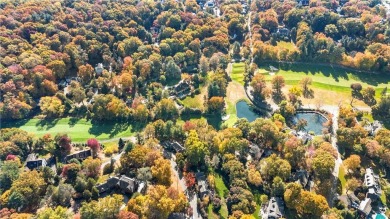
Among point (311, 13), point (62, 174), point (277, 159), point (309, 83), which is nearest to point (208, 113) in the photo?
point (277, 159)

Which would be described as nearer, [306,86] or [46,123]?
[46,123]

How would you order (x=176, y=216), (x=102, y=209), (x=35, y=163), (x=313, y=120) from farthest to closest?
→ (x=313, y=120) < (x=35, y=163) < (x=176, y=216) < (x=102, y=209)

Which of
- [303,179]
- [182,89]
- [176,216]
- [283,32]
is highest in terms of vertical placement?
[283,32]

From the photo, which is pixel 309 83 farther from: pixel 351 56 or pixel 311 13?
pixel 311 13

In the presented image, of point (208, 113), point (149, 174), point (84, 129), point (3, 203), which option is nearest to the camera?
point (3, 203)

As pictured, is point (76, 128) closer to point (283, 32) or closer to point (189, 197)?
point (189, 197)

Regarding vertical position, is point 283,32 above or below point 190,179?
above

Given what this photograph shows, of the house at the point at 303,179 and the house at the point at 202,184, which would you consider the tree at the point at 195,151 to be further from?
the house at the point at 303,179

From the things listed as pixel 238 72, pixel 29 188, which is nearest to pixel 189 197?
pixel 29 188
